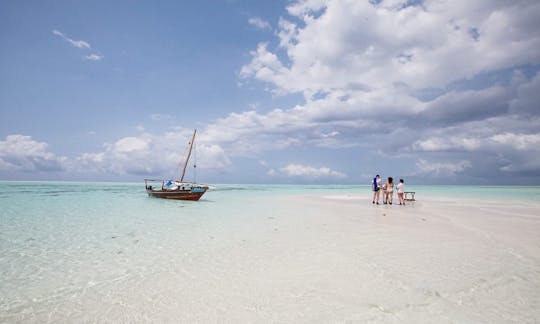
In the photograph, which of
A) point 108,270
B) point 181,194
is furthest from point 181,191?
point 108,270

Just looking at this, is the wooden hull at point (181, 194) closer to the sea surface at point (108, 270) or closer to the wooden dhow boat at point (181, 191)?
the wooden dhow boat at point (181, 191)

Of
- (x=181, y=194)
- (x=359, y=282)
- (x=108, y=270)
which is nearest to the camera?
(x=359, y=282)

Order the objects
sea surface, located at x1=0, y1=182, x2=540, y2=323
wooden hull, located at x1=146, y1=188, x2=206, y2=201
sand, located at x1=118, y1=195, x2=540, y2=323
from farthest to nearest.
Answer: wooden hull, located at x1=146, y1=188, x2=206, y2=201 < sea surface, located at x1=0, y1=182, x2=540, y2=323 < sand, located at x1=118, y1=195, x2=540, y2=323

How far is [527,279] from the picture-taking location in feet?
18.2

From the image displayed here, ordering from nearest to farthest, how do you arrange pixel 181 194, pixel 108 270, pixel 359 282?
pixel 359 282, pixel 108 270, pixel 181 194

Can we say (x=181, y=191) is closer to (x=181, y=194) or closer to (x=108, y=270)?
(x=181, y=194)

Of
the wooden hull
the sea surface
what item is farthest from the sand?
the wooden hull

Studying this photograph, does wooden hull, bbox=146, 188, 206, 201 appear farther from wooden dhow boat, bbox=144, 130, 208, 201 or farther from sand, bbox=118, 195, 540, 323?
sand, bbox=118, 195, 540, 323

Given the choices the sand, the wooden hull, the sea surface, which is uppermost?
the wooden hull

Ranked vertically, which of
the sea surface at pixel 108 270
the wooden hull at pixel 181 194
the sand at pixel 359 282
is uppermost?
the wooden hull at pixel 181 194

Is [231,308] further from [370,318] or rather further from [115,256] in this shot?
[115,256]

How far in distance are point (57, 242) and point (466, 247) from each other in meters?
13.7

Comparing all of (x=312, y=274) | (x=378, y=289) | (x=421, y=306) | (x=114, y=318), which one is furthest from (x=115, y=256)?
(x=421, y=306)

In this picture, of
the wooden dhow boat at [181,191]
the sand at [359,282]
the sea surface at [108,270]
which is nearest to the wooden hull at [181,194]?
the wooden dhow boat at [181,191]
